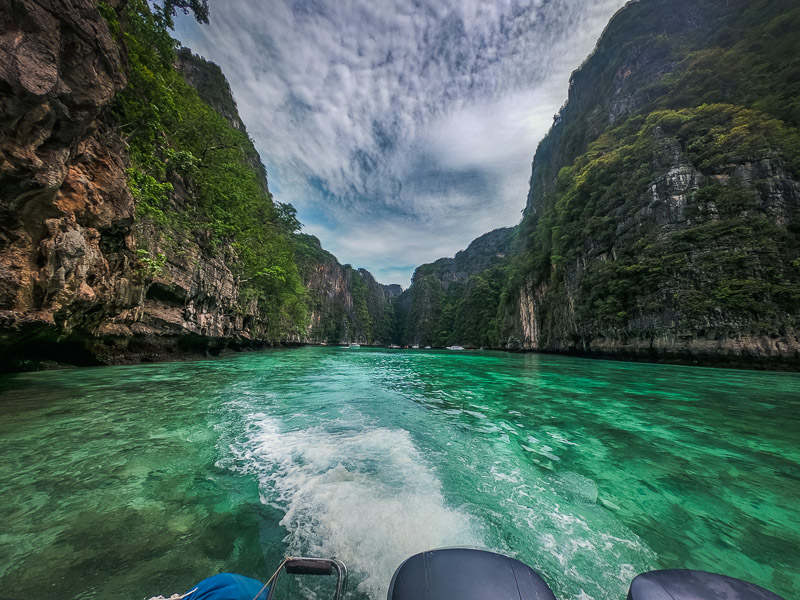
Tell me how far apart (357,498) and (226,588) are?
124 cm

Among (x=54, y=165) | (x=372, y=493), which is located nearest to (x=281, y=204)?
(x=54, y=165)

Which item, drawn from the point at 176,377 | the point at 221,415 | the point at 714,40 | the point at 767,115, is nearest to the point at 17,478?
the point at 221,415

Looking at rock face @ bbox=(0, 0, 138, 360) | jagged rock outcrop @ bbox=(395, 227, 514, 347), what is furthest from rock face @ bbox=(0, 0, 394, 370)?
jagged rock outcrop @ bbox=(395, 227, 514, 347)

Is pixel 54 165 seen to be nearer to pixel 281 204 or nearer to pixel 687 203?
pixel 281 204

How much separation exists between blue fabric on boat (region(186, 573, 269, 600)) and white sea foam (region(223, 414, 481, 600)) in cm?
50

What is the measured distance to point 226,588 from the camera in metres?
1.25

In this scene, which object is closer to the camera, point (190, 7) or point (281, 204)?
point (190, 7)

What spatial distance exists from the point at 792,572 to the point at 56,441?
256 inches

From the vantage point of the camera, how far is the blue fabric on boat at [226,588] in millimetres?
1219

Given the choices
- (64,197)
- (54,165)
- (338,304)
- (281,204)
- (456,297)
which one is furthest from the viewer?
(338,304)

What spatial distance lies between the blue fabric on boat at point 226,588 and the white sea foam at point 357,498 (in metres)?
0.50

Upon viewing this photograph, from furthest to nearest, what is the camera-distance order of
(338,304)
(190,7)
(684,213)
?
1. (338,304)
2. (684,213)
3. (190,7)

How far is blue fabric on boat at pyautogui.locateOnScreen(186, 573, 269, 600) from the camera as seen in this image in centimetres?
122

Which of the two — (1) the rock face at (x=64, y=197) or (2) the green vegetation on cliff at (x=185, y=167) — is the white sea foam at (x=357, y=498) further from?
(2) the green vegetation on cliff at (x=185, y=167)
